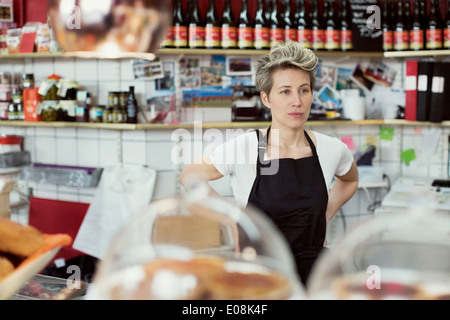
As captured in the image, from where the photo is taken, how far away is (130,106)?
12.7 ft

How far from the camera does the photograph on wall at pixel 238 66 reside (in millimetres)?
4103

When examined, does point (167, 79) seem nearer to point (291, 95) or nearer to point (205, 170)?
point (205, 170)

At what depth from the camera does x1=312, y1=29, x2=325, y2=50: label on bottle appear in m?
4.11

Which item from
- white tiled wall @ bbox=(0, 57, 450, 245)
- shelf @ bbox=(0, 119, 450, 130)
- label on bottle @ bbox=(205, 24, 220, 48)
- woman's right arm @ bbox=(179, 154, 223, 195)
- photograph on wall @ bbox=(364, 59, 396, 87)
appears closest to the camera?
woman's right arm @ bbox=(179, 154, 223, 195)

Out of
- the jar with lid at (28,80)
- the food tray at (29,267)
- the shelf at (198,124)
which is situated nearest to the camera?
the food tray at (29,267)

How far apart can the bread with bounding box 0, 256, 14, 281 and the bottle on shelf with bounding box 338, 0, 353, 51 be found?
3.44 m

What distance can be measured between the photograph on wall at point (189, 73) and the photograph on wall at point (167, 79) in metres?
0.06

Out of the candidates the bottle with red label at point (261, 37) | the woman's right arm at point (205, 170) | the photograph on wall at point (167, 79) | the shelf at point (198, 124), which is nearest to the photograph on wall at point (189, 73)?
the photograph on wall at point (167, 79)

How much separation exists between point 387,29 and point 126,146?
Answer: 206cm

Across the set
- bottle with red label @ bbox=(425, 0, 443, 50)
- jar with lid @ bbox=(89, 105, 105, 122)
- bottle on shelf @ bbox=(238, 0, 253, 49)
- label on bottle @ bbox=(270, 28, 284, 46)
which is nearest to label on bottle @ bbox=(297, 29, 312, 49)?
label on bottle @ bbox=(270, 28, 284, 46)

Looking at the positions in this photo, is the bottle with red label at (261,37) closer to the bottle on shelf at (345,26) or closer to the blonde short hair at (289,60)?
the bottle on shelf at (345,26)

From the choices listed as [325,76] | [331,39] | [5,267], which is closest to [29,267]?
[5,267]

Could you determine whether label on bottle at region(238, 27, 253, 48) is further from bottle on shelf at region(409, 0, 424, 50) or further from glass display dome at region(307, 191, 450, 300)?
glass display dome at region(307, 191, 450, 300)

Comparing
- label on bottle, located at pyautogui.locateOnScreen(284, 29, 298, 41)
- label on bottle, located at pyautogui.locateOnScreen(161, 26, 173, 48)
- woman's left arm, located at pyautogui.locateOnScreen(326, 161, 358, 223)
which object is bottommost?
woman's left arm, located at pyautogui.locateOnScreen(326, 161, 358, 223)
